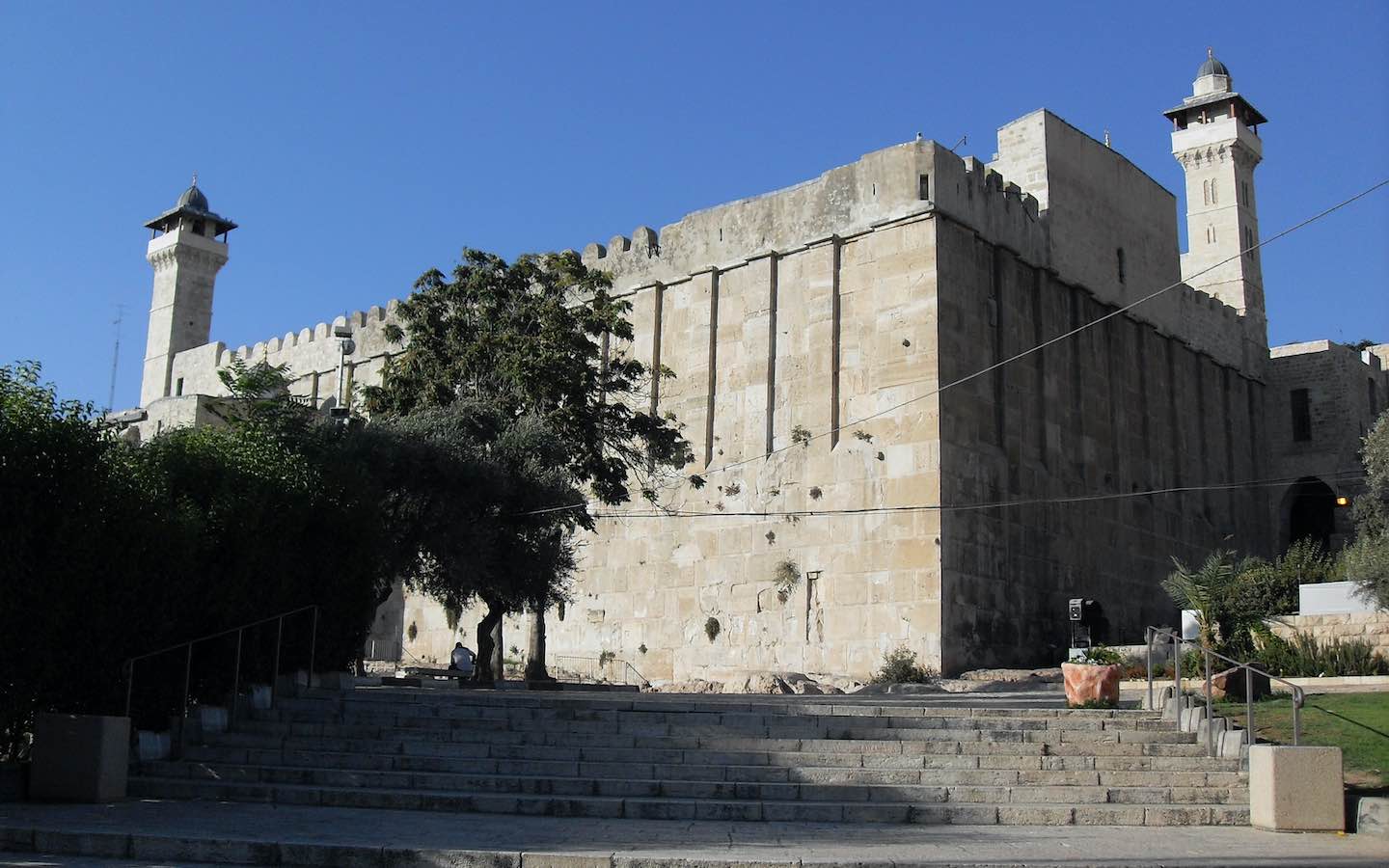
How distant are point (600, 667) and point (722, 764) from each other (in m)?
17.1

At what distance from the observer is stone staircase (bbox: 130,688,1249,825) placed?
33.2 feet

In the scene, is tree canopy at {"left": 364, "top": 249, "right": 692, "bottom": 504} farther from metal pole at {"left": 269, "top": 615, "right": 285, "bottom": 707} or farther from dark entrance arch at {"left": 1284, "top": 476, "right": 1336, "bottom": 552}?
dark entrance arch at {"left": 1284, "top": 476, "right": 1336, "bottom": 552}

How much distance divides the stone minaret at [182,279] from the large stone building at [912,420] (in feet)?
62.8

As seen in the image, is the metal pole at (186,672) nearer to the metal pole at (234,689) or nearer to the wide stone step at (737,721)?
the metal pole at (234,689)

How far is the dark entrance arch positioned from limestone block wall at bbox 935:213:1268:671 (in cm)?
289

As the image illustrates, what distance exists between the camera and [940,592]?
23.4 meters

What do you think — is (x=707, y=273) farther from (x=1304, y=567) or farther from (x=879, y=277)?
(x=1304, y=567)

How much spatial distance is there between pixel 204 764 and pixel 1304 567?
2010 centimetres

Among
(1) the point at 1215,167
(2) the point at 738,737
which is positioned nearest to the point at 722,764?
(2) the point at 738,737

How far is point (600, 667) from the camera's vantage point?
28.1m

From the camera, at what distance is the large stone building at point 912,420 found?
24.6 metres

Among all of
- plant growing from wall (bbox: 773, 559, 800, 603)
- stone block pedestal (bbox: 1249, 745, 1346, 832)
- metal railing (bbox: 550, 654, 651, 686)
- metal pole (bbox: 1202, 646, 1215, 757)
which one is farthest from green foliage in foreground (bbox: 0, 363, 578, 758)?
stone block pedestal (bbox: 1249, 745, 1346, 832)

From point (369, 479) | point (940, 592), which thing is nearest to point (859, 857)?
point (369, 479)

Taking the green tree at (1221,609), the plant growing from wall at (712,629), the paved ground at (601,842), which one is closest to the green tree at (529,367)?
the plant growing from wall at (712,629)
